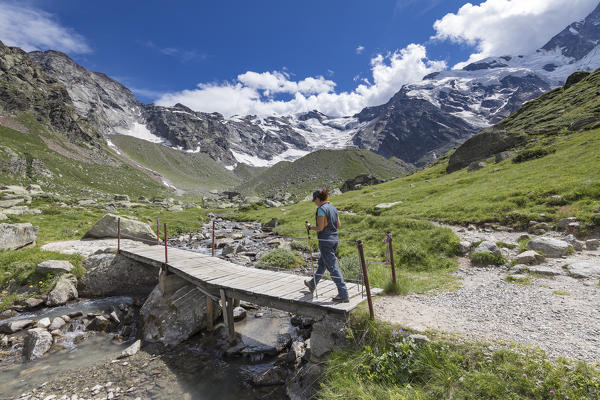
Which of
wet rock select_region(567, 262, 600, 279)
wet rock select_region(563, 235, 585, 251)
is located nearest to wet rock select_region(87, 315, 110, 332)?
wet rock select_region(567, 262, 600, 279)

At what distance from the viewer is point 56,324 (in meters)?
13.0

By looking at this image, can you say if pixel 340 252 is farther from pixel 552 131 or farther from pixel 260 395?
pixel 552 131

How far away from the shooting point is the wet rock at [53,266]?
53.9ft

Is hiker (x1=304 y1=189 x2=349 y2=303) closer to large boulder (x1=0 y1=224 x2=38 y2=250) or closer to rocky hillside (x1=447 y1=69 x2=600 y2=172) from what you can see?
large boulder (x1=0 y1=224 x2=38 y2=250)

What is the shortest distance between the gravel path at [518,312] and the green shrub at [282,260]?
10.8 metres

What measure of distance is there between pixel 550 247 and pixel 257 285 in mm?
13124

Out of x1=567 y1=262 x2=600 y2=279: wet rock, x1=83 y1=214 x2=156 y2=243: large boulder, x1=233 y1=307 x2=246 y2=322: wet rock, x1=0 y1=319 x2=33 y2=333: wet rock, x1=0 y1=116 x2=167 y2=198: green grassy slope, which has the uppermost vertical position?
x1=0 y1=116 x2=167 y2=198: green grassy slope

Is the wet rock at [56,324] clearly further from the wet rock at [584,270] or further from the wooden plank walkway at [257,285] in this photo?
the wet rock at [584,270]

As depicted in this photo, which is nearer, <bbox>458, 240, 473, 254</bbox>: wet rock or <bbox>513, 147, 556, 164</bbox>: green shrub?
<bbox>458, 240, 473, 254</bbox>: wet rock

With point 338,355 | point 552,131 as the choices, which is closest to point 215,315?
point 338,355

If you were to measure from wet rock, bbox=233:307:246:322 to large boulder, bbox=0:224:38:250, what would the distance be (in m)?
16.5

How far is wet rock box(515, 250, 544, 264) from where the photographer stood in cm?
1168

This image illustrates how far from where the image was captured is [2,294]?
598 inches

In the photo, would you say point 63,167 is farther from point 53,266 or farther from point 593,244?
point 593,244
